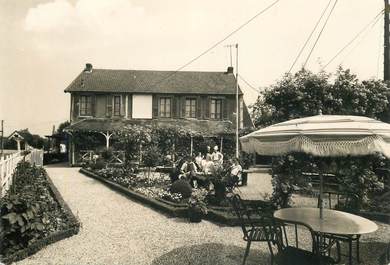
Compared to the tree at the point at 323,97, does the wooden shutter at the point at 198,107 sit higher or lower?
higher

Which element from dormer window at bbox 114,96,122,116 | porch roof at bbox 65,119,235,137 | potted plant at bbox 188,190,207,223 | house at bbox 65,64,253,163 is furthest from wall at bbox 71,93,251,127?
potted plant at bbox 188,190,207,223

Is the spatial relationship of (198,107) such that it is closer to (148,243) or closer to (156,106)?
(156,106)

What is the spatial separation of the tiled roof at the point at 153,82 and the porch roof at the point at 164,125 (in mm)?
2588

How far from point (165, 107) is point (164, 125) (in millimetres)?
3976

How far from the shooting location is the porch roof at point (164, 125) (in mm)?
28062

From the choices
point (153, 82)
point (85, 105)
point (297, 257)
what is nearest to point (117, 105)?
point (85, 105)

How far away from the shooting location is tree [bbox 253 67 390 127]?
1562 cm

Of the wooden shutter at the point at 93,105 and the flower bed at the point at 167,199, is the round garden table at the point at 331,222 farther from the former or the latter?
the wooden shutter at the point at 93,105

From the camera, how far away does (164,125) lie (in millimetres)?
28000

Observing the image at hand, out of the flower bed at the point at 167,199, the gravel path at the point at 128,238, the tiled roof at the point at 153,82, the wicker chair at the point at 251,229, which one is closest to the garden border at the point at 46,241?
the gravel path at the point at 128,238

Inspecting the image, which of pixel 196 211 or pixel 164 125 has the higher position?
pixel 164 125

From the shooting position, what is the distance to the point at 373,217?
9.30 m

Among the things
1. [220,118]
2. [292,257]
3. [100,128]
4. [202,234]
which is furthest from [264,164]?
[292,257]

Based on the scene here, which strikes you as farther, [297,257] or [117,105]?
[117,105]
